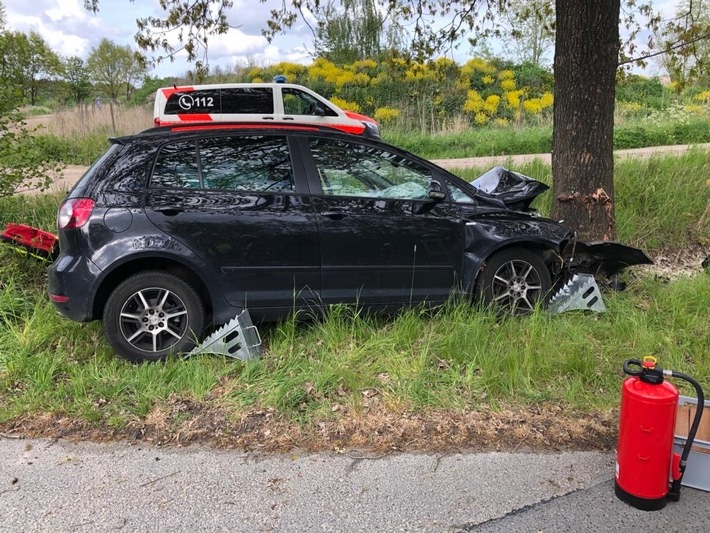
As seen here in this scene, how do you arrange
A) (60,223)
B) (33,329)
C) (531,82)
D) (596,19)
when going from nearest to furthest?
(60,223) < (33,329) < (596,19) < (531,82)

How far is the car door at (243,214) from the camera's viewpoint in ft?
13.8

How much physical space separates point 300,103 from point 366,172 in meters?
6.76

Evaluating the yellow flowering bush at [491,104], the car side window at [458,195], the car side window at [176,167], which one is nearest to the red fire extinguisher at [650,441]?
the car side window at [458,195]

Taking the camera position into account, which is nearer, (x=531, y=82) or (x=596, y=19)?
(x=596, y=19)

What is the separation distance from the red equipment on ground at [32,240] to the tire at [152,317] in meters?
1.67

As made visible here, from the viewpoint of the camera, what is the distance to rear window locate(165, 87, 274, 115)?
388 inches

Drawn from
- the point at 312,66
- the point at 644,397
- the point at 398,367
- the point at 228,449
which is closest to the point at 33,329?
the point at 228,449

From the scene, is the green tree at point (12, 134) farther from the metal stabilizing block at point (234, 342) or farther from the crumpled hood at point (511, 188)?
the crumpled hood at point (511, 188)

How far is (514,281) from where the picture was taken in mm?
4930

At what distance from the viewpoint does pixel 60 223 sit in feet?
13.4

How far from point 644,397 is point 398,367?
1.72m

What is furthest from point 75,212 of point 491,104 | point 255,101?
point 491,104

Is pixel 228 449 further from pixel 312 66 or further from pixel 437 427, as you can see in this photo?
pixel 312 66

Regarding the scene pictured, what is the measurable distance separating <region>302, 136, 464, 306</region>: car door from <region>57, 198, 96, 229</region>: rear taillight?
162cm
